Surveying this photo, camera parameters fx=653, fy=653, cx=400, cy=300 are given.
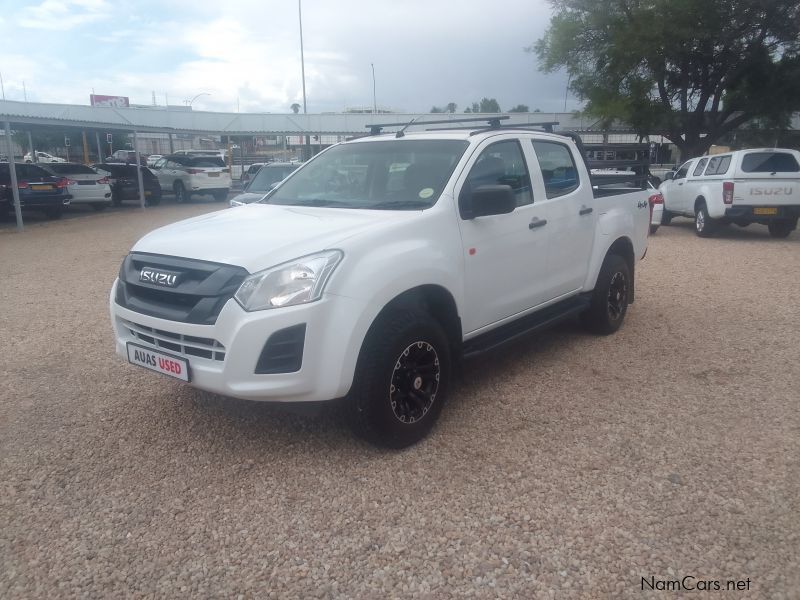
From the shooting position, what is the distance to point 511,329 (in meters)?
4.86

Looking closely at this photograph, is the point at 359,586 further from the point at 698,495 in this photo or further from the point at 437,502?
the point at 698,495

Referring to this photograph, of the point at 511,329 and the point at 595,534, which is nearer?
the point at 595,534

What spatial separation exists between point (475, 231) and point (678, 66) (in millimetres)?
25237

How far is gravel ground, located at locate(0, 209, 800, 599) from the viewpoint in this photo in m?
2.86

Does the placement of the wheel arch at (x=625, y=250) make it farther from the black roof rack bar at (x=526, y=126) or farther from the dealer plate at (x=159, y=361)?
the dealer plate at (x=159, y=361)

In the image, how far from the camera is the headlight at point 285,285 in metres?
3.38

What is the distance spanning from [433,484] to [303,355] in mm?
1016

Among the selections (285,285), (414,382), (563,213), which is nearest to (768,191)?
(563,213)

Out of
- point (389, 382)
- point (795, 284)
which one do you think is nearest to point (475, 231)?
point (389, 382)

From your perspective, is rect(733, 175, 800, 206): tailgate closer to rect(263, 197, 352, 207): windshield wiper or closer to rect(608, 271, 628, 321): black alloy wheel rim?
rect(608, 271, 628, 321): black alloy wheel rim

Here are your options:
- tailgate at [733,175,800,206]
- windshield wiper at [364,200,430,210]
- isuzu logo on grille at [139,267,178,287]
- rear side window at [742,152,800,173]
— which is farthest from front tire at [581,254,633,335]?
rear side window at [742,152,800,173]

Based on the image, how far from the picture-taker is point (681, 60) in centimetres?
2502

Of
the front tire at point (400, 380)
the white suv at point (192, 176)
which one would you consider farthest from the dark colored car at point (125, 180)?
the front tire at point (400, 380)

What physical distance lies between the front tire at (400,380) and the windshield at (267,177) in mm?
9827
